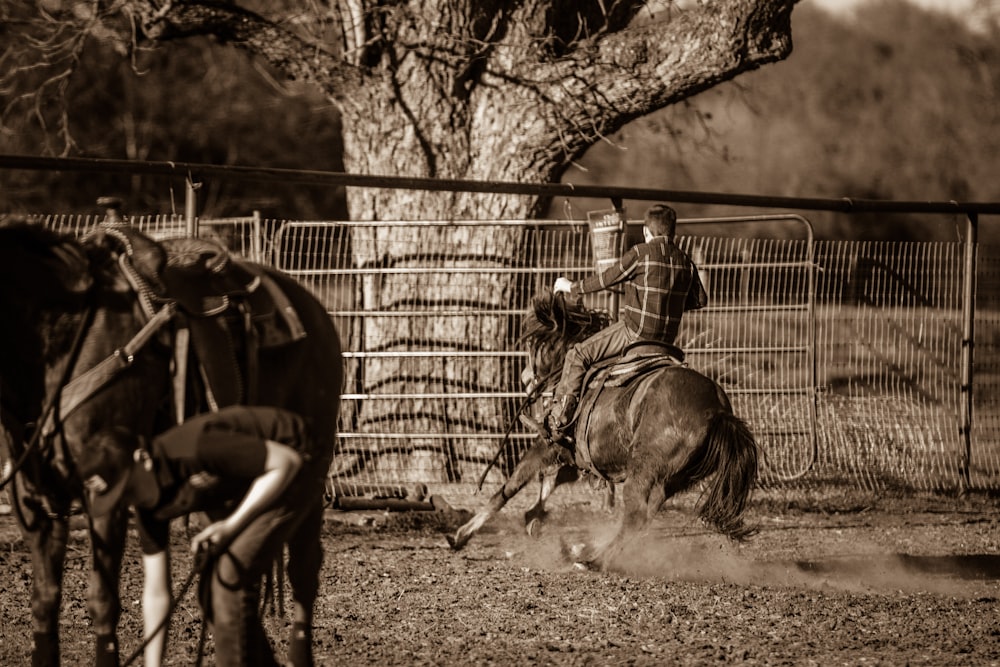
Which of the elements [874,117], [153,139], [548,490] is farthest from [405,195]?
[874,117]

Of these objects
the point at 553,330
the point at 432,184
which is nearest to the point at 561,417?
the point at 553,330

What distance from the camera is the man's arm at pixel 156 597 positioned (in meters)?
4.57

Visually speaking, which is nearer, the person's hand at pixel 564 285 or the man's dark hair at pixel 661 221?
the man's dark hair at pixel 661 221

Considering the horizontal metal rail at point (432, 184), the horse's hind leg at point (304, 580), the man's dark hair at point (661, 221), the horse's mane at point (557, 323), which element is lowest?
the horse's hind leg at point (304, 580)

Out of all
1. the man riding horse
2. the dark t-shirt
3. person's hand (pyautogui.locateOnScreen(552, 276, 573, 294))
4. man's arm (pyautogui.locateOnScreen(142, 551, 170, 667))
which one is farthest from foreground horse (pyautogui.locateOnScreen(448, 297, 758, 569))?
the dark t-shirt

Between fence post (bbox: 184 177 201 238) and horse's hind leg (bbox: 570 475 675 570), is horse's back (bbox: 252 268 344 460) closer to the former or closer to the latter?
horse's hind leg (bbox: 570 475 675 570)

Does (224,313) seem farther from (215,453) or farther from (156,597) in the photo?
(156,597)

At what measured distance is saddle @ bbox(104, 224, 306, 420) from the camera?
453 cm

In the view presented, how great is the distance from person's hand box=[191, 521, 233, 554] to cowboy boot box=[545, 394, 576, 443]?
14.8ft

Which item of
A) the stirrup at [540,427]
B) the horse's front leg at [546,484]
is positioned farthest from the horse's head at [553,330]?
the horse's front leg at [546,484]

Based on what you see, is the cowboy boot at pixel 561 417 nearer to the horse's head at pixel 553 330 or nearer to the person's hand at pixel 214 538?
the horse's head at pixel 553 330

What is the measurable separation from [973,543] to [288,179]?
5504mm

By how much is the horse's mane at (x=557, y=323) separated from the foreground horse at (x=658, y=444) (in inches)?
22.3

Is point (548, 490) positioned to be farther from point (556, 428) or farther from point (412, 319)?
point (412, 319)
